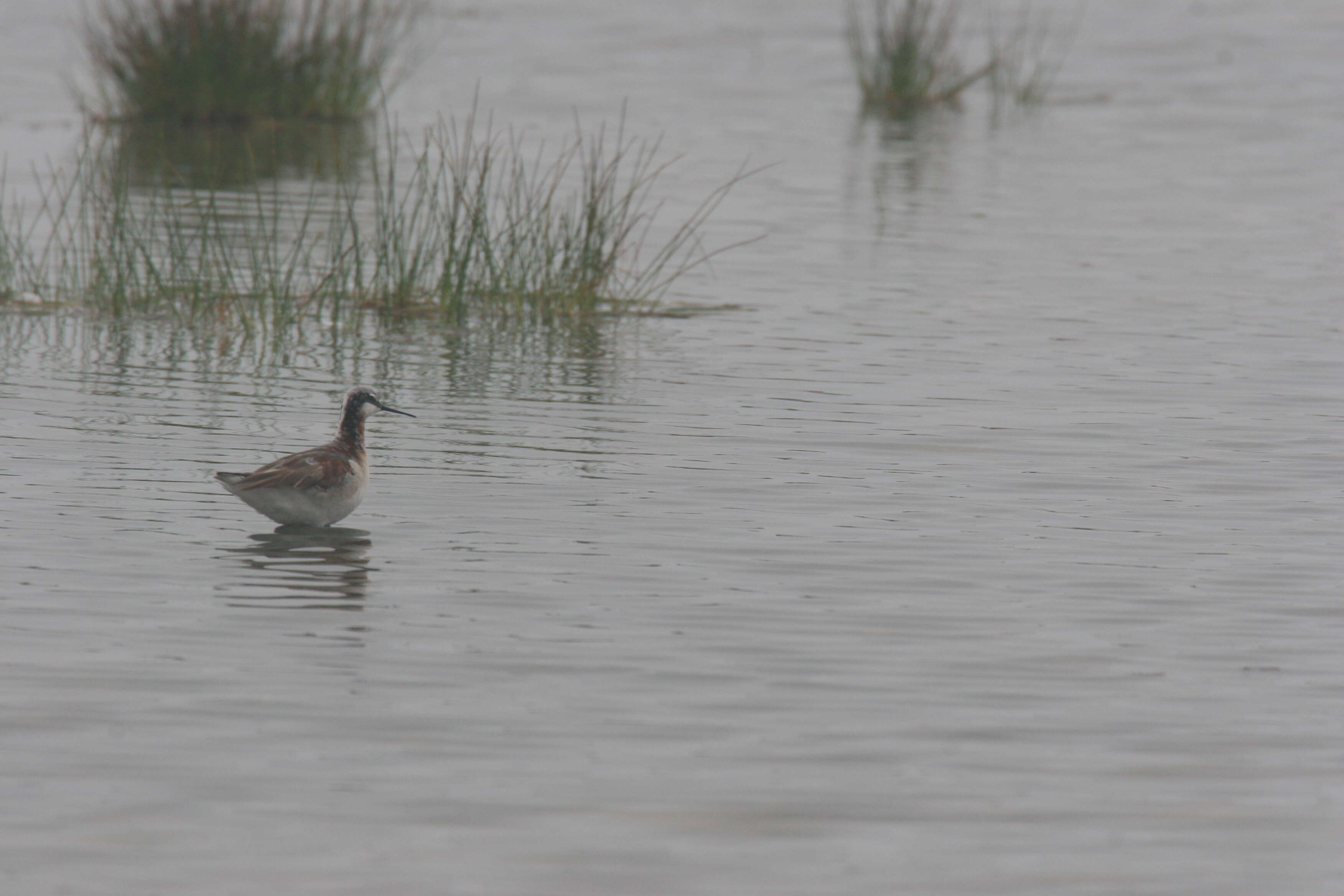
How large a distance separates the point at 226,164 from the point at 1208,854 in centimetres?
1858

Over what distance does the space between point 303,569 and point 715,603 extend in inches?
70.2

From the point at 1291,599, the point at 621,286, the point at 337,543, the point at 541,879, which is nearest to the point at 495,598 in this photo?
the point at 337,543

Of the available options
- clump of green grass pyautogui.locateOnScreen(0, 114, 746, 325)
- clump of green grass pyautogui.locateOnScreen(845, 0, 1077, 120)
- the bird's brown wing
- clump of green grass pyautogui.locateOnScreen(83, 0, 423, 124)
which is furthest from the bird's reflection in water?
clump of green grass pyautogui.locateOnScreen(845, 0, 1077, 120)

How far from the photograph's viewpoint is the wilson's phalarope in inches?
338

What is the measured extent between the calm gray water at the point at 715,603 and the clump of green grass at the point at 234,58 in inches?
411

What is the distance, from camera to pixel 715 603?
7.82 m

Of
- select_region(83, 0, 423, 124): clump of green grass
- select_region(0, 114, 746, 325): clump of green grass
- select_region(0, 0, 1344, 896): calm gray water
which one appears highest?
select_region(83, 0, 423, 124): clump of green grass

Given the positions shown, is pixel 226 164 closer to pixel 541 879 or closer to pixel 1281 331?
pixel 1281 331

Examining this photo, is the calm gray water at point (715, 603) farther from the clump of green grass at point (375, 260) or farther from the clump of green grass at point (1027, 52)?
the clump of green grass at point (1027, 52)

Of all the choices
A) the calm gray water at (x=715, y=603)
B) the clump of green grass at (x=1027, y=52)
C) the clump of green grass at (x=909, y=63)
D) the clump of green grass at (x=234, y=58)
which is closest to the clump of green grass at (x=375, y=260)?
the calm gray water at (x=715, y=603)

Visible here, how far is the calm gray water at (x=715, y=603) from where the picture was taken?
5.59 m

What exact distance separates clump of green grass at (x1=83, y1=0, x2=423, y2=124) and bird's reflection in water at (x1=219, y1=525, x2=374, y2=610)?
55.5 feet

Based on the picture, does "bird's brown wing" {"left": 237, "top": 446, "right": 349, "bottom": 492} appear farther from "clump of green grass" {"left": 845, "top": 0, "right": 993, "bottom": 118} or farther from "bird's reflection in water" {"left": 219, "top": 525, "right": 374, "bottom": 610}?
"clump of green grass" {"left": 845, "top": 0, "right": 993, "bottom": 118}

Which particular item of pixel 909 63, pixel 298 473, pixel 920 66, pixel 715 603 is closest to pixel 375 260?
pixel 298 473
